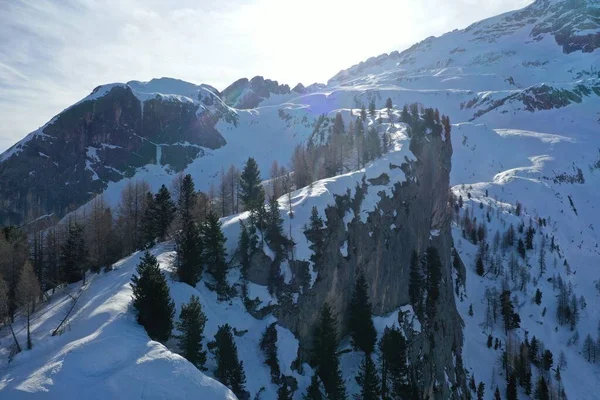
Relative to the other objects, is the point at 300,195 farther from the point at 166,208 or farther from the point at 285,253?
the point at 166,208

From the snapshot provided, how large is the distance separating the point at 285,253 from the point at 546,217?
612 feet

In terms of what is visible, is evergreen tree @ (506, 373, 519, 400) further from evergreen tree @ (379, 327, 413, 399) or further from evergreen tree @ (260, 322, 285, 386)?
evergreen tree @ (260, 322, 285, 386)

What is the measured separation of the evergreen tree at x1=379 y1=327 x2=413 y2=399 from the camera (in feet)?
147

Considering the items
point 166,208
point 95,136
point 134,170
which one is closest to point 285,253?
point 166,208

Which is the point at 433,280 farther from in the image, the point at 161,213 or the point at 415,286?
the point at 161,213

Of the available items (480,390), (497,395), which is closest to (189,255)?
(480,390)

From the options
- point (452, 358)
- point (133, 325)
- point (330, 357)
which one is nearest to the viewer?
point (133, 325)

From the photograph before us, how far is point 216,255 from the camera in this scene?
147 ft

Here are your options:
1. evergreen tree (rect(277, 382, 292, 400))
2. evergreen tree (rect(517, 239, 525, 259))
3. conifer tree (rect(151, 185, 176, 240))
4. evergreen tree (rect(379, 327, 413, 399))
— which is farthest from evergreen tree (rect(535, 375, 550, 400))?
conifer tree (rect(151, 185, 176, 240))

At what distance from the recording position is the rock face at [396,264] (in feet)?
164

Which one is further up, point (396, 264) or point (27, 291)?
point (27, 291)

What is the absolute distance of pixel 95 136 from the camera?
547 feet

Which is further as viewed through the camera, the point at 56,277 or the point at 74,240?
the point at 56,277

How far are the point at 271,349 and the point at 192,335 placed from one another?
38.0 ft
